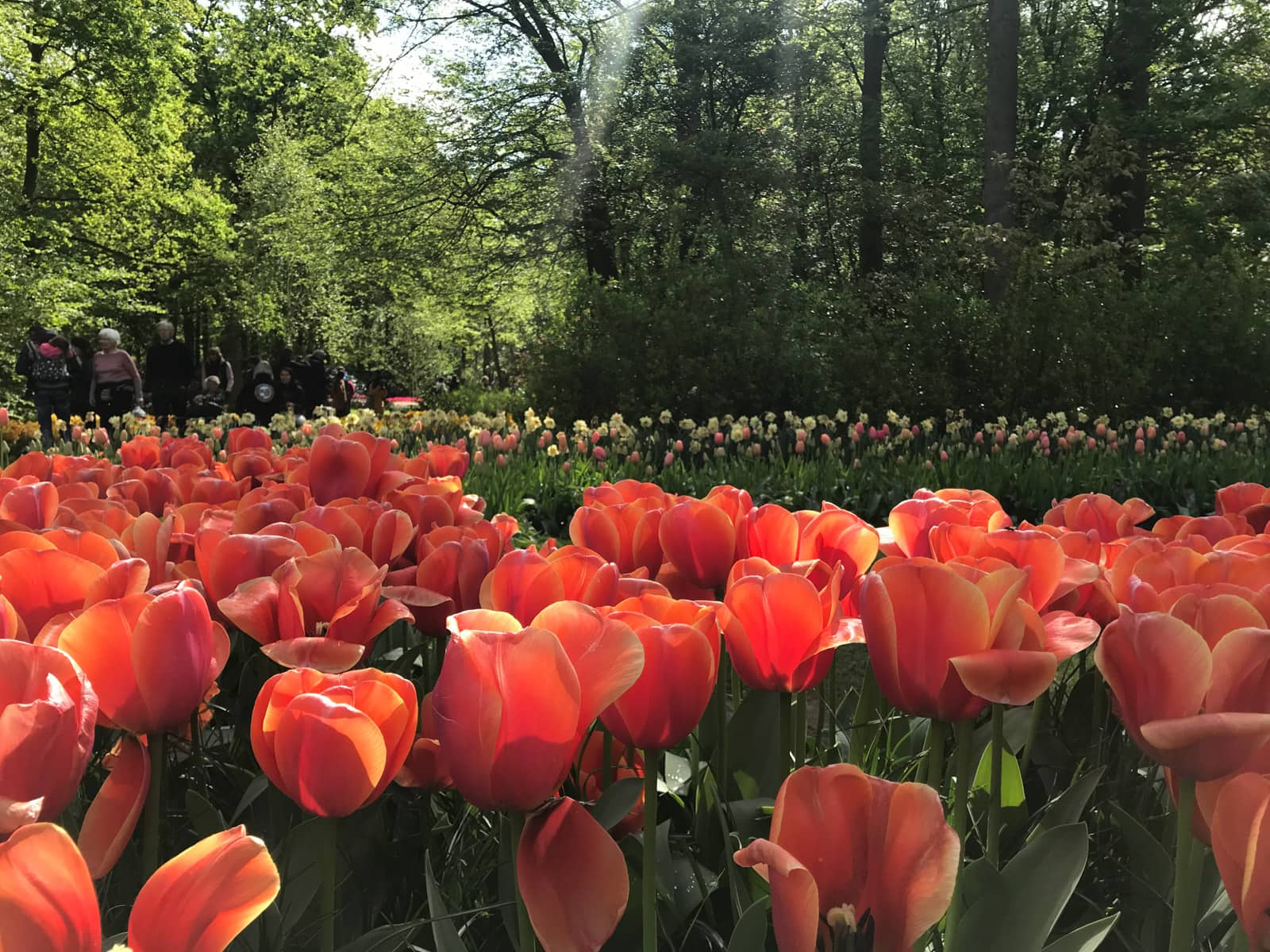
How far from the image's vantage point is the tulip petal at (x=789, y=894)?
607 mm

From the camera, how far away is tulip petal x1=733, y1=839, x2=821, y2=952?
607 mm

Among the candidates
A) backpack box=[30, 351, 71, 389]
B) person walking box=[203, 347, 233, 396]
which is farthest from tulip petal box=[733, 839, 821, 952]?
person walking box=[203, 347, 233, 396]

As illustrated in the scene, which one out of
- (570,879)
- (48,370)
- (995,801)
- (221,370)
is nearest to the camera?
(570,879)

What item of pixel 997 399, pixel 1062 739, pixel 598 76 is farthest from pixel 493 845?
pixel 598 76

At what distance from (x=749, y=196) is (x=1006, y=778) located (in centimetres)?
1753

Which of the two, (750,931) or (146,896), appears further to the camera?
(750,931)

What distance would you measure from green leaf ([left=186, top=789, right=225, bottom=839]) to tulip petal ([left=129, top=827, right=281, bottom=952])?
473 mm

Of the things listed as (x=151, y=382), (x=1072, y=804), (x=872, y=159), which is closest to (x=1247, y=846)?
(x=1072, y=804)

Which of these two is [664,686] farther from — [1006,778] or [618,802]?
[1006,778]

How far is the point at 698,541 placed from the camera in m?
1.36

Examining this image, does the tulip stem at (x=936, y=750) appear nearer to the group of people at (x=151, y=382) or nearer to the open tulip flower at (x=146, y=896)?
the open tulip flower at (x=146, y=896)

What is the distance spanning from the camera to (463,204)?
20.4 meters

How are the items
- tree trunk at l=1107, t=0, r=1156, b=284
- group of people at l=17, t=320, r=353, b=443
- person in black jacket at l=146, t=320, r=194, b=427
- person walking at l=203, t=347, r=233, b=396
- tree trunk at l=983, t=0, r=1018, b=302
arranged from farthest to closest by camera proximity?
tree trunk at l=1107, t=0, r=1156, b=284 < tree trunk at l=983, t=0, r=1018, b=302 < person walking at l=203, t=347, r=233, b=396 < person in black jacket at l=146, t=320, r=194, b=427 < group of people at l=17, t=320, r=353, b=443

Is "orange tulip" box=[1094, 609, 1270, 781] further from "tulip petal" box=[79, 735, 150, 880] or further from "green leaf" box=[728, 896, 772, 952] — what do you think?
"tulip petal" box=[79, 735, 150, 880]
